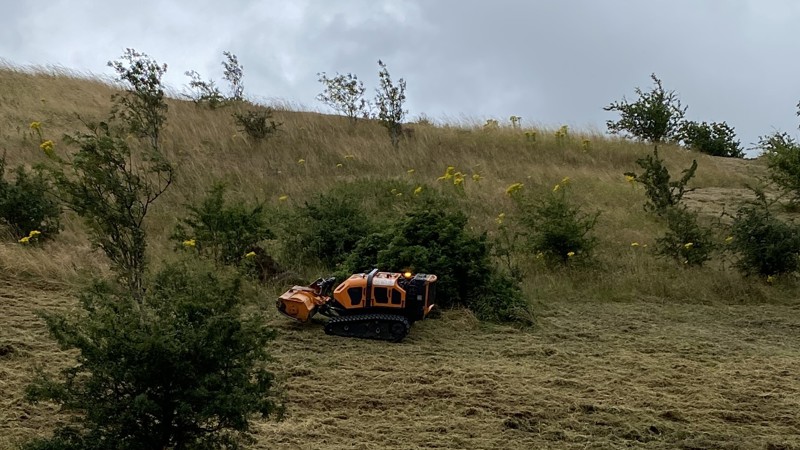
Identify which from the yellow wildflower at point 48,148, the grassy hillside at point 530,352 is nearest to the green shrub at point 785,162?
the grassy hillside at point 530,352

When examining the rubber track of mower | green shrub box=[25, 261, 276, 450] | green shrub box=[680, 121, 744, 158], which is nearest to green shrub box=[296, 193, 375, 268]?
the rubber track of mower

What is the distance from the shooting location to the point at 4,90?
1927 centimetres

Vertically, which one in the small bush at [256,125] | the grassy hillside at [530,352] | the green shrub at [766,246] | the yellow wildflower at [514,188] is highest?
the small bush at [256,125]

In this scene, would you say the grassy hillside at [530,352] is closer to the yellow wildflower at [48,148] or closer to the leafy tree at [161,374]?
the yellow wildflower at [48,148]

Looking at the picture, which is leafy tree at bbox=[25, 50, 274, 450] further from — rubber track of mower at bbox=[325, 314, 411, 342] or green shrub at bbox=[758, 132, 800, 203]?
green shrub at bbox=[758, 132, 800, 203]

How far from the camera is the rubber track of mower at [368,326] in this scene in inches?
301

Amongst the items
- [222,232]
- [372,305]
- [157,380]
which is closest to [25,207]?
[222,232]

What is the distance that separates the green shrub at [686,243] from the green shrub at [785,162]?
4.08 m

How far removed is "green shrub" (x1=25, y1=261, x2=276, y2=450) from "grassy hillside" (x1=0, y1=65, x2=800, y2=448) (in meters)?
0.83

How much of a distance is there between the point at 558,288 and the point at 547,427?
5072 mm

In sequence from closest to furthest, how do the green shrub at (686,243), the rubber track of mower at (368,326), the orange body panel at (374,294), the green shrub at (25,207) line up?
the rubber track of mower at (368,326)
the orange body panel at (374,294)
the green shrub at (25,207)
the green shrub at (686,243)

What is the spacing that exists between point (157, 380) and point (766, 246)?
356 inches

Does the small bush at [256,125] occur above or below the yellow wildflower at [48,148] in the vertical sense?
above

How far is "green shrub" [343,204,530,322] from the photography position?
895 centimetres
